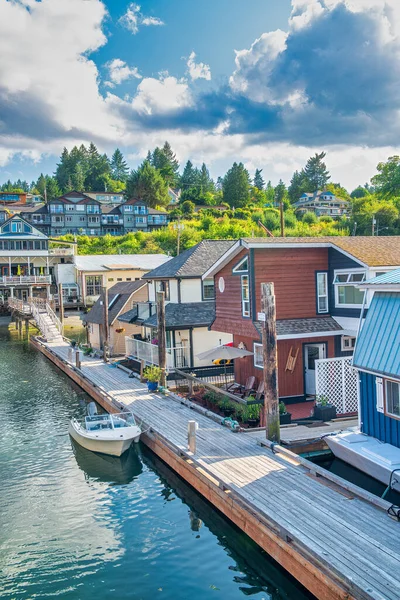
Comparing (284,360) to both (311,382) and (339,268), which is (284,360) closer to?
(311,382)

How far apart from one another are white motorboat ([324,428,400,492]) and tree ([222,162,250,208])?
101020 millimetres

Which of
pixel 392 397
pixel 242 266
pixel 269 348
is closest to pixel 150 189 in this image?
pixel 242 266

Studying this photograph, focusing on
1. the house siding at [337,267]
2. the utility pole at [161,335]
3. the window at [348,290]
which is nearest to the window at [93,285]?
the utility pole at [161,335]

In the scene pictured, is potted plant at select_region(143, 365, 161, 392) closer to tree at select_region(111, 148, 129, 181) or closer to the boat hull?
the boat hull

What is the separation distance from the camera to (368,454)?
43.2 ft

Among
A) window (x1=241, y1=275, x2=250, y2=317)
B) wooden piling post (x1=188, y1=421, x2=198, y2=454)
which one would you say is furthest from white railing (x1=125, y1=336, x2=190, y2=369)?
wooden piling post (x1=188, y1=421, x2=198, y2=454)

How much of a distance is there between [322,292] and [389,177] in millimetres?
59309

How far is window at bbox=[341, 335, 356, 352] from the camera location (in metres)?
21.3

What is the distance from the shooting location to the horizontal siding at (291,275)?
2056 cm

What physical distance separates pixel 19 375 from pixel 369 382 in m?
25.9

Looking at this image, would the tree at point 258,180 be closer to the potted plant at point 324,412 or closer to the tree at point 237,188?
the tree at point 237,188

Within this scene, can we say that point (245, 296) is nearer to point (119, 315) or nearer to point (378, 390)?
point (378, 390)

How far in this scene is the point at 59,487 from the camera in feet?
51.7

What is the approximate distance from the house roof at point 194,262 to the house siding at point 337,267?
800cm
